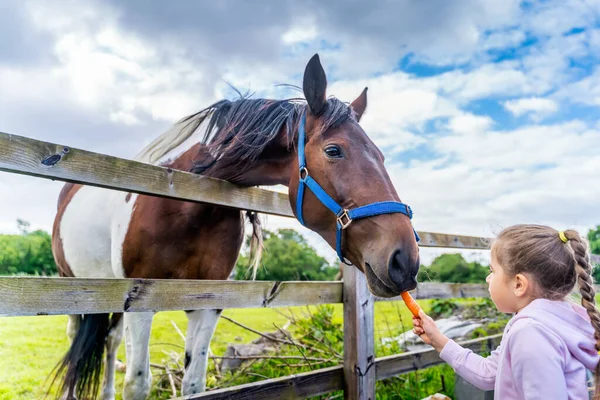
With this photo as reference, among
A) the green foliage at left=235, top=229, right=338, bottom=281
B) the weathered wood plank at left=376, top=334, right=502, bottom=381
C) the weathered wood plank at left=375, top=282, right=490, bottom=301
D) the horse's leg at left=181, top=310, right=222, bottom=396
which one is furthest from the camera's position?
the green foliage at left=235, top=229, right=338, bottom=281

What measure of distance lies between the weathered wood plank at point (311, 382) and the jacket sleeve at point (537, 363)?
4.30 feet

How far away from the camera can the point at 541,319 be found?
4.05 feet

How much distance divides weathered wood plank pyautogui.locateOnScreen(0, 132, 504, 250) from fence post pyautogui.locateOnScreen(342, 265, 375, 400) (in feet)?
2.07

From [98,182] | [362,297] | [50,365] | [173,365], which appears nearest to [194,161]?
[98,182]

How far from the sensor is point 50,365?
14.6 ft

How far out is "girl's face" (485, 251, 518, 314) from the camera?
1.40 metres

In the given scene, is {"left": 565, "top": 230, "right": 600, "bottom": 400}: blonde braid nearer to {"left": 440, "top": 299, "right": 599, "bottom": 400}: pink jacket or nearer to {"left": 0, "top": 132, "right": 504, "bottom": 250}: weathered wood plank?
{"left": 440, "top": 299, "right": 599, "bottom": 400}: pink jacket

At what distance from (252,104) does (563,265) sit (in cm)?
175

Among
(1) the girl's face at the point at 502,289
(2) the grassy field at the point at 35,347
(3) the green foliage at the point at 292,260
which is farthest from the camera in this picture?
(3) the green foliage at the point at 292,260

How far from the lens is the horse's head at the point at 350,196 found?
1.68 m

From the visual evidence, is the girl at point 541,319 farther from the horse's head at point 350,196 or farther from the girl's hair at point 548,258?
the horse's head at point 350,196

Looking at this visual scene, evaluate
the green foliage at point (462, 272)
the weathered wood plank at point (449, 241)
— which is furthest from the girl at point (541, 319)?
the green foliage at point (462, 272)

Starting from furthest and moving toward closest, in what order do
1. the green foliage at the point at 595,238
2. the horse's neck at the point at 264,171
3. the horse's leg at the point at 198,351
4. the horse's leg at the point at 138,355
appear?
the green foliage at the point at 595,238, the horse's leg at the point at 198,351, the horse's leg at the point at 138,355, the horse's neck at the point at 264,171

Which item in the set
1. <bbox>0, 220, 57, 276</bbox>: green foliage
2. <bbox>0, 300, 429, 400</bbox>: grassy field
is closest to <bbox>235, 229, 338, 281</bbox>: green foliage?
<bbox>0, 300, 429, 400</bbox>: grassy field
